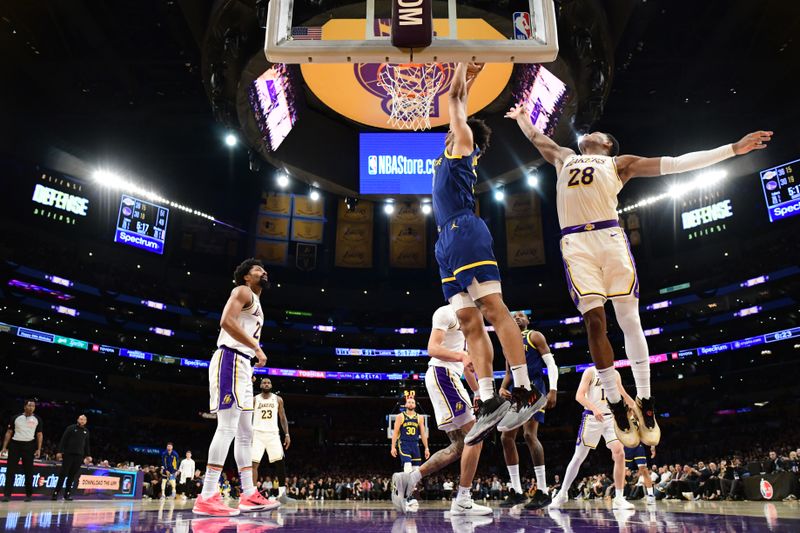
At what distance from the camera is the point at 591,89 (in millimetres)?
15648

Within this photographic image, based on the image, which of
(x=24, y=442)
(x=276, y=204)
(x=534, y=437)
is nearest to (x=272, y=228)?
(x=276, y=204)

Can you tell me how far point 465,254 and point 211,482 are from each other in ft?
11.4

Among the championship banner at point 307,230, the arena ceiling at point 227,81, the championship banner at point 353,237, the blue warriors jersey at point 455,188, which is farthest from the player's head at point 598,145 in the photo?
the championship banner at point 307,230

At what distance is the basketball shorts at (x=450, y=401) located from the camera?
6504 mm

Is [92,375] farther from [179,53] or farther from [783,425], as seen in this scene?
[783,425]

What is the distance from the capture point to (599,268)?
500 cm

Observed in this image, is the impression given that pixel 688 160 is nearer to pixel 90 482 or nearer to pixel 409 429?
pixel 409 429

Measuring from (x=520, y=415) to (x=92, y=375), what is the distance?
31488 millimetres

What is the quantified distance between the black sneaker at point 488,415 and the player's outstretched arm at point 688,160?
8.10 ft

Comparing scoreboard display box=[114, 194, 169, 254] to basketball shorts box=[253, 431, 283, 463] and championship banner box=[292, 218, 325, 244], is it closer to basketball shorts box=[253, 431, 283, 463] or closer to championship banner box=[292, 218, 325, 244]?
championship banner box=[292, 218, 325, 244]

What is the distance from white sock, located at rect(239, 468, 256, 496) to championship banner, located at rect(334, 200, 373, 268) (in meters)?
27.9

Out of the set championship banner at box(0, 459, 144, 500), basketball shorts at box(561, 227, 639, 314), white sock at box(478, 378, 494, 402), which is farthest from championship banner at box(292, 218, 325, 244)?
white sock at box(478, 378, 494, 402)

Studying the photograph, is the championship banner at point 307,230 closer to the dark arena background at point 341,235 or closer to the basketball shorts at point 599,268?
the dark arena background at point 341,235

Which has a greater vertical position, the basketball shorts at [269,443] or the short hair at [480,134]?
the short hair at [480,134]
